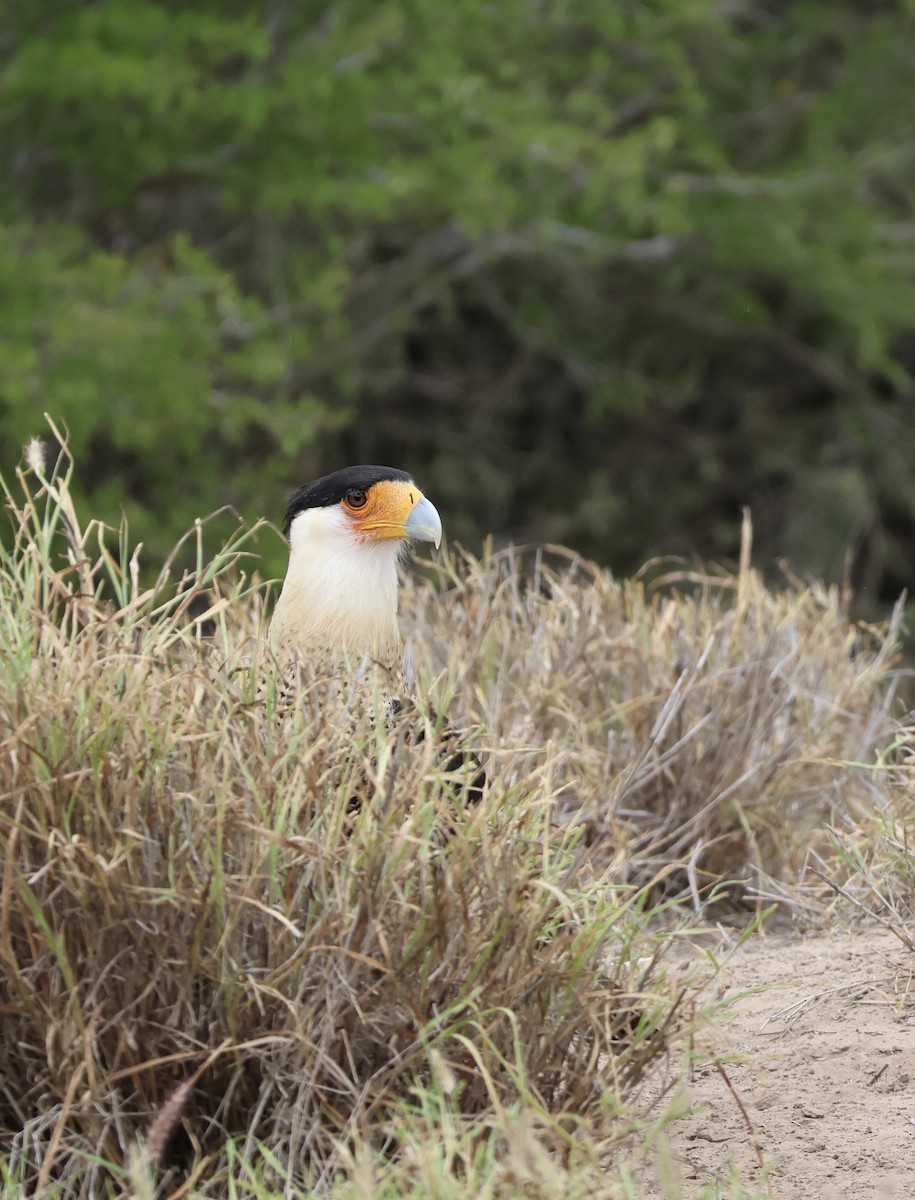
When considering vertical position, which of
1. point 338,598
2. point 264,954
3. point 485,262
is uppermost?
point 338,598

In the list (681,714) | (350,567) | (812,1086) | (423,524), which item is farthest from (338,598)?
(812,1086)

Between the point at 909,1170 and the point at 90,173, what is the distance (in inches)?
281

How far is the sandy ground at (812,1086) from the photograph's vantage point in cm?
224

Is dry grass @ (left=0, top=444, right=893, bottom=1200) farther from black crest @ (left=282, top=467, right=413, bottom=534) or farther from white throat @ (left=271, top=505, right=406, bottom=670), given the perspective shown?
black crest @ (left=282, top=467, right=413, bottom=534)

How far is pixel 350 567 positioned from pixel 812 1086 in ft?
4.12

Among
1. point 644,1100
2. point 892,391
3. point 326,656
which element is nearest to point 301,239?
point 892,391

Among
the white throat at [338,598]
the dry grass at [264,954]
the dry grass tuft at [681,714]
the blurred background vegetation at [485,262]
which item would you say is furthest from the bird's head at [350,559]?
the blurred background vegetation at [485,262]

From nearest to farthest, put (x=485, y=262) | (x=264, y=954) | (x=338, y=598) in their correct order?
(x=264, y=954)
(x=338, y=598)
(x=485, y=262)

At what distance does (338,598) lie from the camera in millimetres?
3098

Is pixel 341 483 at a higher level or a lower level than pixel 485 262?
higher

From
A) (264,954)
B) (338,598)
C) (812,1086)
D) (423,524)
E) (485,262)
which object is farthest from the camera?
(485,262)

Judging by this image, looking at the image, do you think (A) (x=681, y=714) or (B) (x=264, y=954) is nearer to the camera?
(B) (x=264, y=954)

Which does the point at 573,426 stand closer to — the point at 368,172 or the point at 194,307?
the point at 368,172

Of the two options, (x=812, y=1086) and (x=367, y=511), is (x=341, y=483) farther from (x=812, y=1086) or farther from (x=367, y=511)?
(x=812, y=1086)
